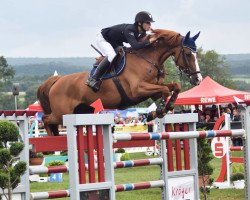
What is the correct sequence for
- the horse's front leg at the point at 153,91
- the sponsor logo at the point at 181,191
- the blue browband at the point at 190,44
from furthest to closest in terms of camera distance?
the blue browband at the point at 190,44 < the horse's front leg at the point at 153,91 < the sponsor logo at the point at 181,191

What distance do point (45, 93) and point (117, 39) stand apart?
1.58 m

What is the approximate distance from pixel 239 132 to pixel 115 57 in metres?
2.98

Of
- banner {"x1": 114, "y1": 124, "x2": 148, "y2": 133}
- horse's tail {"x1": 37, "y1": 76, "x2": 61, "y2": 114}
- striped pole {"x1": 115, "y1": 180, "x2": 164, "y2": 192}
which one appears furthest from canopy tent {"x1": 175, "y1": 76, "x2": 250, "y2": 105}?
striped pole {"x1": 115, "y1": 180, "x2": 164, "y2": 192}

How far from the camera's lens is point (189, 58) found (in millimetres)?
10016

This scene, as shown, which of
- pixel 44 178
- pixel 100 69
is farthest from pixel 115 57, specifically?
pixel 44 178

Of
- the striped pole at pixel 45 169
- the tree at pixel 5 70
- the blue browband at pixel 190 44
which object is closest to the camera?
the striped pole at pixel 45 169

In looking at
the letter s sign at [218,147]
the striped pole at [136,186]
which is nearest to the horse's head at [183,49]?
the letter s sign at [218,147]

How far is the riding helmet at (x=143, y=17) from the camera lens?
32.0 feet

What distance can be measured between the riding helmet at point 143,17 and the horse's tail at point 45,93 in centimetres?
193

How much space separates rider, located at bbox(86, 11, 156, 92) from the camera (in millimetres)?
9867

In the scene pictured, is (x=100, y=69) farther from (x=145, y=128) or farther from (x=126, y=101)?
(x=145, y=128)

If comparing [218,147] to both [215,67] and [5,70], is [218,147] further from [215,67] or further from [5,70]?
[5,70]

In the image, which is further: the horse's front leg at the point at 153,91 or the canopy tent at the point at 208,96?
the canopy tent at the point at 208,96

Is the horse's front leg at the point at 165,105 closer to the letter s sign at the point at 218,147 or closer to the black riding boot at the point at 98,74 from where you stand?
the black riding boot at the point at 98,74
